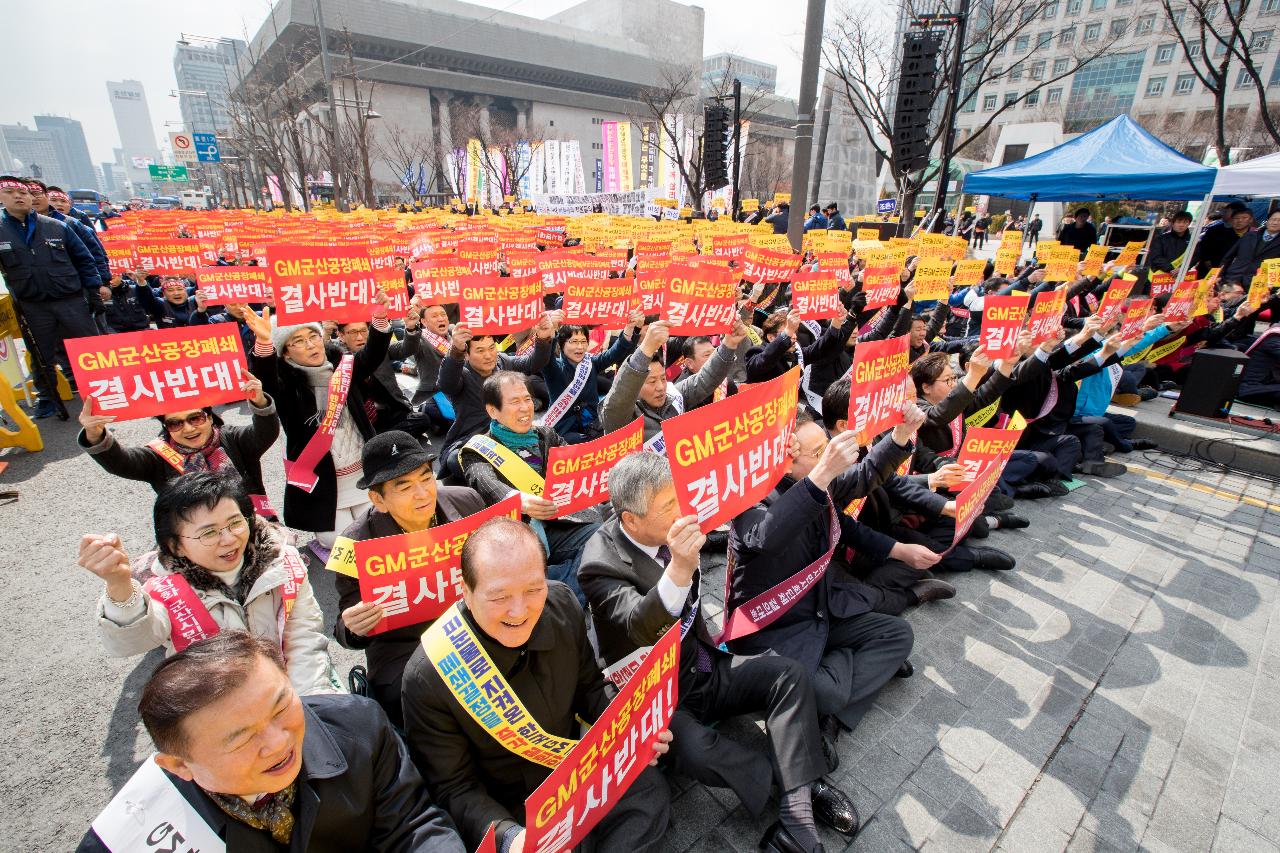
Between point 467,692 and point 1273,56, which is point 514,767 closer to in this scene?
point 467,692

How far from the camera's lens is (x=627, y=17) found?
265 ft

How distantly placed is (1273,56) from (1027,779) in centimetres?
6396

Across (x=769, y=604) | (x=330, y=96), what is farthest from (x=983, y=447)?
(x=330, y=96)

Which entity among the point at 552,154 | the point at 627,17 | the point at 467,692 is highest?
the point at 627,17

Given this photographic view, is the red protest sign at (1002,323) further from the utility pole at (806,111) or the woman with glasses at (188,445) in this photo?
the utility pole at (806,111)

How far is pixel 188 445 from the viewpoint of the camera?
3613 millimetres

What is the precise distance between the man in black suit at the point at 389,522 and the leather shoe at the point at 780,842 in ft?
5.33

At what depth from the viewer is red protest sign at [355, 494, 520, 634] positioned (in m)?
2.45

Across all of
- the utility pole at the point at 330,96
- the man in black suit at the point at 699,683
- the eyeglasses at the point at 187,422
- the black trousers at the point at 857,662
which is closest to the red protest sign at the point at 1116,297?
the black trousers at the point at 857,662

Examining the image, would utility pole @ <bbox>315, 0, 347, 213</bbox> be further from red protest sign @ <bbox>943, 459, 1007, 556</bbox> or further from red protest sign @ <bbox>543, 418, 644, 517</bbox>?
red protest sign @ <bbox>943, 459, 1007, 556</bbox>

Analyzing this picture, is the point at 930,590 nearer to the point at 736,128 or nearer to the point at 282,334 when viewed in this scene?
the point at 282,334

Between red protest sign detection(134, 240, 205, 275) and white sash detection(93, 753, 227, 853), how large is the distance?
29.1 feet

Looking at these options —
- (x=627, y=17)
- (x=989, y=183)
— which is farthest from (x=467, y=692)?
(x=627, y=17)

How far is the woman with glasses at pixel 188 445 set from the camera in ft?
10.3
